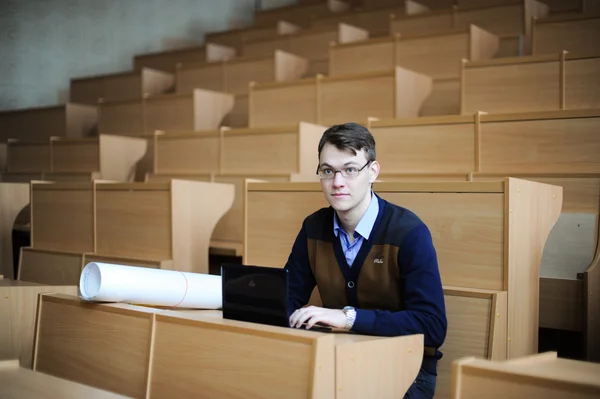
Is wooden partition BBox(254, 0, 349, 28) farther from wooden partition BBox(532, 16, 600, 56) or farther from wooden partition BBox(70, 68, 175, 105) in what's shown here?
wooden partition BBox(532, 16, 600, 56)

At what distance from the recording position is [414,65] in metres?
1.82

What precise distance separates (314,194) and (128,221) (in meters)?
0.51

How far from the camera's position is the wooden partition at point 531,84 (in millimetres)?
1395

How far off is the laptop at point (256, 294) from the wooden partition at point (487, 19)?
1.31 metres

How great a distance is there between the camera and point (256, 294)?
646mm

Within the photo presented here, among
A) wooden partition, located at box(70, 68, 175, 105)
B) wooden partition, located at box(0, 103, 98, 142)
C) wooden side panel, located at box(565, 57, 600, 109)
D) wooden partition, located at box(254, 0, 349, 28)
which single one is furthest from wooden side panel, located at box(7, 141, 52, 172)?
wooden side panel, located at box(565, 57, 600, 109)

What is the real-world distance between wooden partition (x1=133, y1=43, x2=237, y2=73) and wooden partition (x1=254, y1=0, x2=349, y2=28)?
234 millimetres

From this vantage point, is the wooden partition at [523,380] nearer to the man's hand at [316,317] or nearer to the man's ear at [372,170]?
the man's hand at [316,317]

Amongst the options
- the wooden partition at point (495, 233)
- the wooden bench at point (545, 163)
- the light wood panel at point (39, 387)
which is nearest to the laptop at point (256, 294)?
the light wood panel at point (39, 387)

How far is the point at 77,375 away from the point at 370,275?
333mm

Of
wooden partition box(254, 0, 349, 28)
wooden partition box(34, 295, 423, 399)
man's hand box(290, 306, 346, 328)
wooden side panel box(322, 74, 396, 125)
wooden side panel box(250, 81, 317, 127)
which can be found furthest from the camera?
wooden partition box(254, 0, 349, 28)

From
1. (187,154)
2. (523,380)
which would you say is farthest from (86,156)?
(523,380)

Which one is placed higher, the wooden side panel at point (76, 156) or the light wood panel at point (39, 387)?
the wooden side panel at point (76, 156)

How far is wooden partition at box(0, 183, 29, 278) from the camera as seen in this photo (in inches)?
65.5
